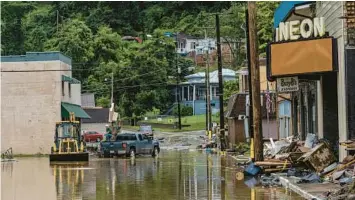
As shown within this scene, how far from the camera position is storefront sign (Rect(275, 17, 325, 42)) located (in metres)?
22.5

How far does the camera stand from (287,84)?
27141mm

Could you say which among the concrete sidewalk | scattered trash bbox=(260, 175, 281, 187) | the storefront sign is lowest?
scattered trash bbox=(260, 175, 281, 187)

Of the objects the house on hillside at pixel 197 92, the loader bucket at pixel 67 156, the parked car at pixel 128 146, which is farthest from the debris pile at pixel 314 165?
the house on hillside at pixel 197 92

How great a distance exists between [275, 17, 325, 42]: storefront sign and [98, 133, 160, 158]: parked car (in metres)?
23.3

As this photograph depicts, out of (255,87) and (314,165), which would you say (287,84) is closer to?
(255,87)

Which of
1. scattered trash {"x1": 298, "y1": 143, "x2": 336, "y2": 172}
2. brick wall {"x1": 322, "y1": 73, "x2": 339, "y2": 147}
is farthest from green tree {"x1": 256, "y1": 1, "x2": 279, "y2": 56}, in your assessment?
scattered trash {"x1": 298, "y1": 143, "x2": 336, "y2": 172}

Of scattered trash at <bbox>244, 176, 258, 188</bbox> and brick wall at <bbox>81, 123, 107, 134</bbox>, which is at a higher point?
brick wall at <bbox>81, 123, 107, 134</bbox>

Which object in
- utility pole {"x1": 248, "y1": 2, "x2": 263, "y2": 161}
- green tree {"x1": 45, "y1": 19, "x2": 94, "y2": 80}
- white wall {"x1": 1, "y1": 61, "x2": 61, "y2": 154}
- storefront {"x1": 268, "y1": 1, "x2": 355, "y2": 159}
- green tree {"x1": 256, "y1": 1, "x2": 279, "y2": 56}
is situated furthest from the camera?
green tree {"x1": 45, "y1": 19, "x2": 94, "y2": 80}

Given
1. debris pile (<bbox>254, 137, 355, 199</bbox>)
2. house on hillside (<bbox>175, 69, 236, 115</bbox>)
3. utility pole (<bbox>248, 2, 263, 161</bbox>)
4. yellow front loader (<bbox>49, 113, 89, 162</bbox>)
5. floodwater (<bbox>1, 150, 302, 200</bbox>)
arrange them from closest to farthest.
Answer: floodwater (<bbox>1, 150, 302, 200</bbox>)
debris pile (<bbox>254, 137, 355, 199</bbox>)
utility pole (<bbox>248, 2, 263, 161</bbox>)
yellow front loader (<bbox>49, 113, 89, 162</bbox>)
house on hillside (<bbox>175, 69, 236, 115</bbox>)

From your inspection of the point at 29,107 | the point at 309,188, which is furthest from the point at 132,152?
the point at 309,188

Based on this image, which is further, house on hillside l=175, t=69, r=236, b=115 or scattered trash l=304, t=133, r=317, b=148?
house on hillside l=175, t=69, r=236, b=115

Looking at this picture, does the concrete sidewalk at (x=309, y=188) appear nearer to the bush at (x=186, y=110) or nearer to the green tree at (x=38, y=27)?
the green tree at (x=38, y=27)

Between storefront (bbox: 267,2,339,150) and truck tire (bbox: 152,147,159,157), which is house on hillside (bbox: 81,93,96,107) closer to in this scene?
truck tire (bbox: 152,147,159,157)

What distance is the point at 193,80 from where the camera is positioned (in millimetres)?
104812
